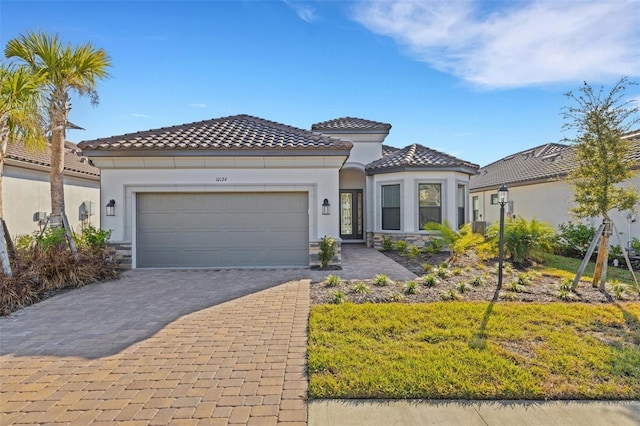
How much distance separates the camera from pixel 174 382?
145 inches

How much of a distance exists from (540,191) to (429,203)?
23.7 feet

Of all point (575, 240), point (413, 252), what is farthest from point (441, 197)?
point (575, 240)

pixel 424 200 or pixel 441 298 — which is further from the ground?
pixel 424 200

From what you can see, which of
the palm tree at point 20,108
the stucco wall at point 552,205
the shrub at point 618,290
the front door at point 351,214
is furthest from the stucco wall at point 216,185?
the stucco wall at point 552,205

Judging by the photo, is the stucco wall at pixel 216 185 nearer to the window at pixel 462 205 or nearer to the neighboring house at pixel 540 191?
the window at pixel 462 205

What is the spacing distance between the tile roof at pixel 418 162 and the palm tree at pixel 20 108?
11987 millimetres

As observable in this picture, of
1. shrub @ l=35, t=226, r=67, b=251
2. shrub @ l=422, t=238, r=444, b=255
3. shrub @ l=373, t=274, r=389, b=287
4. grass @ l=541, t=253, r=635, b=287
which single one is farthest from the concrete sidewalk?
shrub @ l=422, t=238, r=444, b=255

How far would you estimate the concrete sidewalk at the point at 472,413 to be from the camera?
3.06m

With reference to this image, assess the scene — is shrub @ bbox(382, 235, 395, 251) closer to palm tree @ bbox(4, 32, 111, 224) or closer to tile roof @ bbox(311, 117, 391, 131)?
tile roof @ bbox(311, 117, 391, 131)

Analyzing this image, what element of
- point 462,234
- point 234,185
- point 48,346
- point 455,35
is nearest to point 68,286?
point 48,346

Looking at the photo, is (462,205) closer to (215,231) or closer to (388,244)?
(388,244)

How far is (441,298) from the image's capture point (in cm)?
707

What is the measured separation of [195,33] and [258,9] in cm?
203

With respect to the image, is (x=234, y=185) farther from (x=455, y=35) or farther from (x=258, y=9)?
(x=455, y=35)
